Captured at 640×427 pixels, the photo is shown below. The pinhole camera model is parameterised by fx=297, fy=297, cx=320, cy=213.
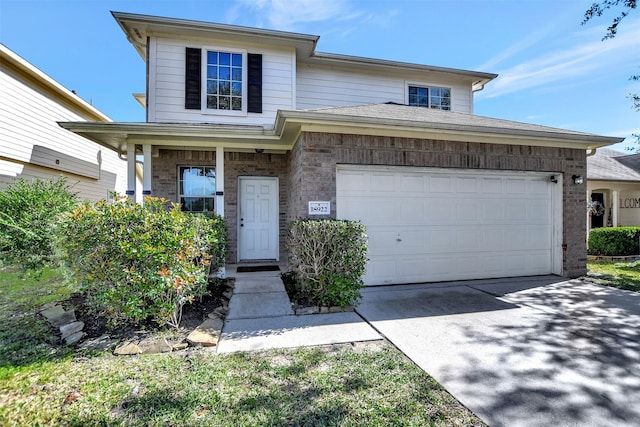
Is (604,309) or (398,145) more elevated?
(398,145)

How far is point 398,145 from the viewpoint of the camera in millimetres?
5633

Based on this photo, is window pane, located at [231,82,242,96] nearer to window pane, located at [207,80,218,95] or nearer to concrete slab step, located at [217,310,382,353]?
window pane, located at [207,80,218,95]

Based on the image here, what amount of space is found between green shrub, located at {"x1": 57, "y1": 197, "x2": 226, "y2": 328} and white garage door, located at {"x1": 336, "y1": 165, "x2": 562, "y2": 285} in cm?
285

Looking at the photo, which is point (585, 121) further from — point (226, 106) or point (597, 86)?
point (226, 106)

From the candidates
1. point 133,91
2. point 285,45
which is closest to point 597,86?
point 285,45

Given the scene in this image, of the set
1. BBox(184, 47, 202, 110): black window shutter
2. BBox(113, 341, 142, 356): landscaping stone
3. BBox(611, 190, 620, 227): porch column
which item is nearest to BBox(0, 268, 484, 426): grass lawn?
BBox(113, 341, 142, 356): landscaping stone

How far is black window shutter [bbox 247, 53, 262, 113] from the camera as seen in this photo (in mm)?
7828

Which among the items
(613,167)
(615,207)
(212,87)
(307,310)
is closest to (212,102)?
(212,87)

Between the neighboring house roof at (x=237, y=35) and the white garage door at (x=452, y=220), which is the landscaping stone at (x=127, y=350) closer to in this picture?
the white garage door at (x=452, y=220)

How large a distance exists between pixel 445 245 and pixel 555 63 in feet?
26.8

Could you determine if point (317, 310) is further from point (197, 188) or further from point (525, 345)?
point (197, 188)

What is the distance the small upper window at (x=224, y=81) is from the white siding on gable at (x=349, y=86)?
6.17 ft

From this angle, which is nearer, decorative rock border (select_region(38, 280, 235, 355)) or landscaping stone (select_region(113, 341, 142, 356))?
landscaping stone (select_region(113, 341, 142, 356))

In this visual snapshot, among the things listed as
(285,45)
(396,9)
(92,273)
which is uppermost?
(396,9)
